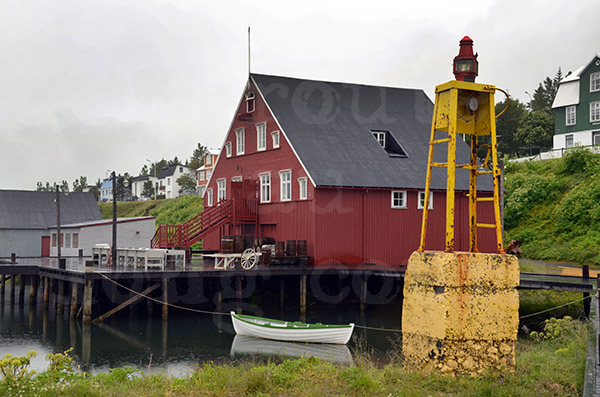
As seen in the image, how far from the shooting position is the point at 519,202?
4328 centimetres

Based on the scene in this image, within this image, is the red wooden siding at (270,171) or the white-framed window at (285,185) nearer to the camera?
the red wooden siding at (270,171)

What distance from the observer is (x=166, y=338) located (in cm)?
2480

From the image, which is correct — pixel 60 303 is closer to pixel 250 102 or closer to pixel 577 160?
pixel 250 102

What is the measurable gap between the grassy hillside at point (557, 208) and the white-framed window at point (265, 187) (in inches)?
618

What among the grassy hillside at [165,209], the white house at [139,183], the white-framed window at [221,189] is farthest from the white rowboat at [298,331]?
the white house at [139,183]

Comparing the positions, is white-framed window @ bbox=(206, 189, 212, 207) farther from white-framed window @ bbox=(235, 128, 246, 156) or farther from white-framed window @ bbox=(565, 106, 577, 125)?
white-framed window @ bbox=(565, 106, 577, 125)

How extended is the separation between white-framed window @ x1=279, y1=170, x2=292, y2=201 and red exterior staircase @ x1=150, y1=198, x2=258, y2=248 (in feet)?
8.64

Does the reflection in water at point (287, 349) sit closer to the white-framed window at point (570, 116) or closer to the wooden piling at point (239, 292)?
the wooden piling at point (239, 292)

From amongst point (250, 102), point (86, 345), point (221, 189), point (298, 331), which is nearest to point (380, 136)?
point (250, 102)

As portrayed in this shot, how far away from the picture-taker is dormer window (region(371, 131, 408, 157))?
121ft

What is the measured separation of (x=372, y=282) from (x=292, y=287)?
13.6 ft

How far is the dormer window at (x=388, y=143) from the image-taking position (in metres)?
37.0

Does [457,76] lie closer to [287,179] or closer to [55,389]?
[55,389]

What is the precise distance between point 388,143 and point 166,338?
18643 millimetres
